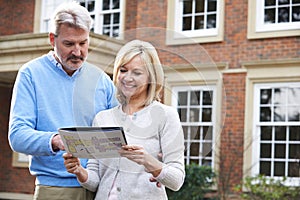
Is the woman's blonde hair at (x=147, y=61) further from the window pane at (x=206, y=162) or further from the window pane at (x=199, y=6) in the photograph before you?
the window pane at (x=199, y=6)

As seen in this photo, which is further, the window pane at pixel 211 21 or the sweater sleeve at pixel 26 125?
the window pane at pixel 211 21

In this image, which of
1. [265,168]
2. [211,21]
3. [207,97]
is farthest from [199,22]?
[207,97]

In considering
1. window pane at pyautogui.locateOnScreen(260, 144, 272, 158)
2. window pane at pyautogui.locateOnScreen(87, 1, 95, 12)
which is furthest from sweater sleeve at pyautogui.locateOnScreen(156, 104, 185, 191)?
window pane at pyautogui.locateOnScreen(87, 1, 95, 12)

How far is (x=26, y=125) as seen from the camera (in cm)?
254

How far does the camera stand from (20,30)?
14.7 metres

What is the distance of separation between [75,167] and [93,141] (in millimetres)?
223

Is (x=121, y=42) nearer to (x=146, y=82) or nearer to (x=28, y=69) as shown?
(x=146, y=82)

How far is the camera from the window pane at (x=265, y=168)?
439 inches

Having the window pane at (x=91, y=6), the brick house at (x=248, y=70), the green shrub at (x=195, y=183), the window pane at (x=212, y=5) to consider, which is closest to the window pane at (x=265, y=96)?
the brick house at (x=248, y=70)

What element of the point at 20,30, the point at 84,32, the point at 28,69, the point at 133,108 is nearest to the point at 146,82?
the point at 133,108

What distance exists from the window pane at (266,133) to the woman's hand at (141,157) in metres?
9.10

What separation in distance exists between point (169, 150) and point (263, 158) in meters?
9.07

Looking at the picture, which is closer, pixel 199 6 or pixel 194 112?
pixel 194 112

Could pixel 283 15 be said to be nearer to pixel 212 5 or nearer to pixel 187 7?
pixel 212 5
